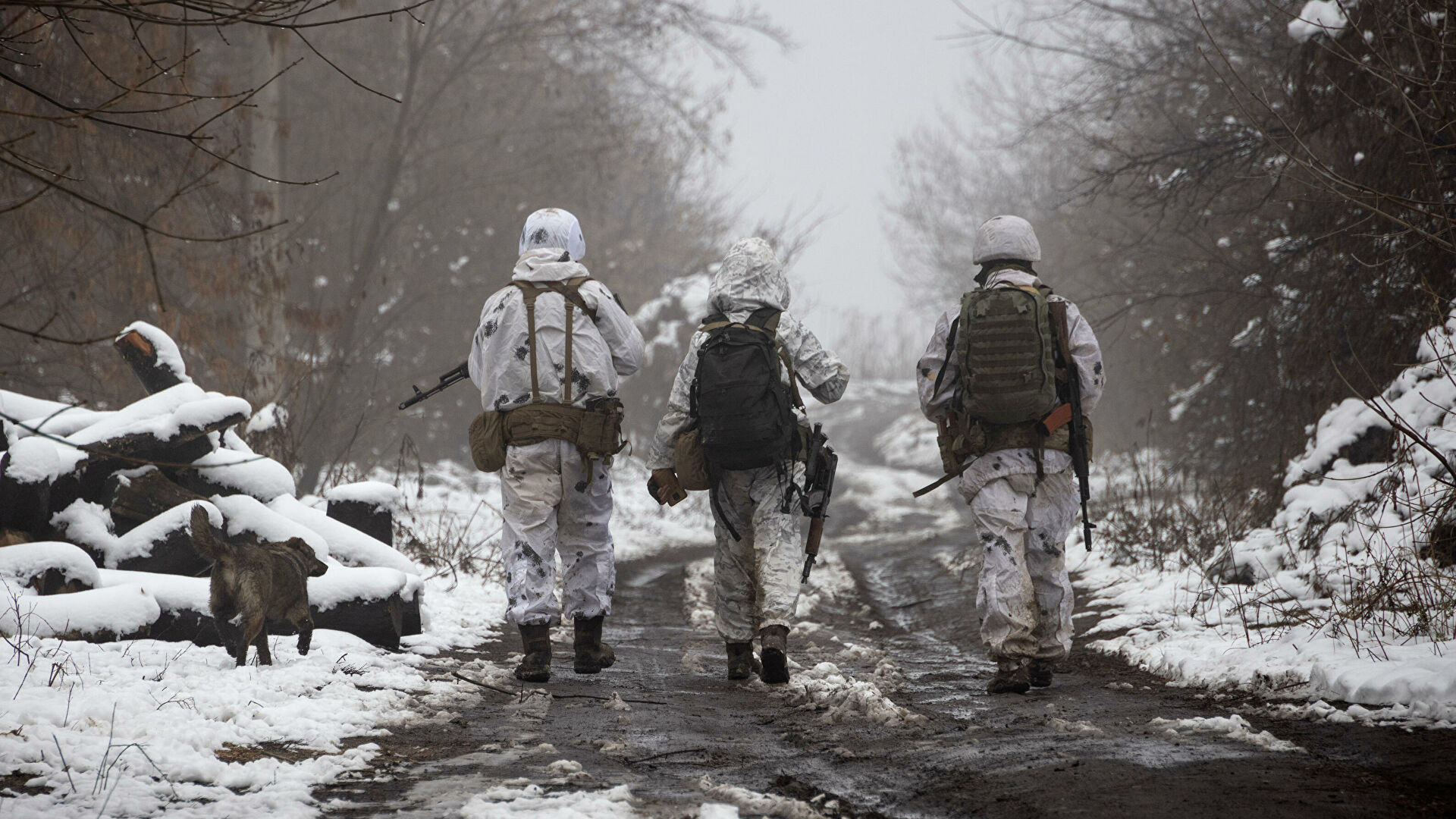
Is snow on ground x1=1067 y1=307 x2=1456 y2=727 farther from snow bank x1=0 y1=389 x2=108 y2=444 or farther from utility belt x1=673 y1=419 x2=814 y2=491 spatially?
snow bank x1=0 y1=389 x2=108 y2=444

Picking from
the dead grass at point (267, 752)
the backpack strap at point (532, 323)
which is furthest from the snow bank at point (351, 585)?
the dead grass at point (267, 752)

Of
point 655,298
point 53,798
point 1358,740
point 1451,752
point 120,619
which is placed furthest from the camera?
point 655,298

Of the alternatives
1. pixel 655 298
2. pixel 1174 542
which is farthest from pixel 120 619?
pixel 655 298

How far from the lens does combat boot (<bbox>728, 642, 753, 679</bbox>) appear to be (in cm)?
512

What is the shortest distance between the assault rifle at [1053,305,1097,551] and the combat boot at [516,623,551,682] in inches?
101

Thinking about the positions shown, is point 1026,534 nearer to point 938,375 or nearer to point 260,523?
point 938,375

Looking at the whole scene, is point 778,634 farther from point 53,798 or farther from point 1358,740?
point 53,798

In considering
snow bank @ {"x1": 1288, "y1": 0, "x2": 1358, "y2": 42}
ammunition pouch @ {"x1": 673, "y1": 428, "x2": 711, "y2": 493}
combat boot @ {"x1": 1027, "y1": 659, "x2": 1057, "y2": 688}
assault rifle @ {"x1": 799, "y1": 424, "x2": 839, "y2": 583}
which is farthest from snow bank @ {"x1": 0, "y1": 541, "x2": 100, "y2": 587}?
snow bank @ {"x1": 1288, "y1": 0, "x2": 1358, "y2": 42}

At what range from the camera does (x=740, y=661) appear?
5.16 meters

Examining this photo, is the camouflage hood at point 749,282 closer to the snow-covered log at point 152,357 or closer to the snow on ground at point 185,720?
the snow on ground at point 185,720

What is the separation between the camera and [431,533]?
1017 centimetres

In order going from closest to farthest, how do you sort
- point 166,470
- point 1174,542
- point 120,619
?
point 120,619 < point 166,470 < point 1174,542

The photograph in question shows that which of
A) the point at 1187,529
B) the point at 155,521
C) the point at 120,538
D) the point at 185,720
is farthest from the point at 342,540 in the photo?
the point at 1187,529

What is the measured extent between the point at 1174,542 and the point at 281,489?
246 inches
